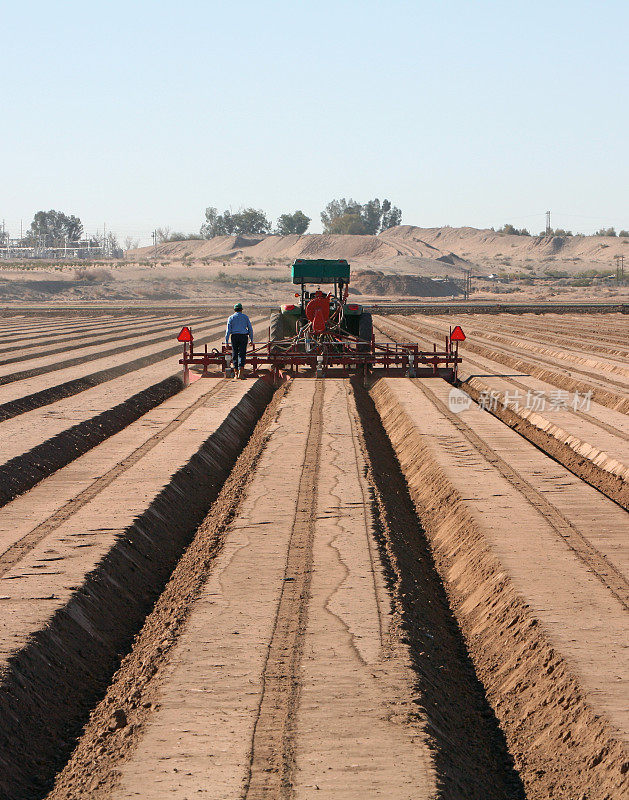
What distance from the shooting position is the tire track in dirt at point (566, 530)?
6445 mm

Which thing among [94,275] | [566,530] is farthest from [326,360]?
[94,275]

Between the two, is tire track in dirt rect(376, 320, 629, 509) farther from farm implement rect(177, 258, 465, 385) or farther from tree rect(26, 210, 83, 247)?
tree rect(26, 210, 83, 247)

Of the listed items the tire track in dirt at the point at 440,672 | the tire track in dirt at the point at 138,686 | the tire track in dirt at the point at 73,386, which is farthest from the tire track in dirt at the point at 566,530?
the tire track in dirt at the point at 73,386

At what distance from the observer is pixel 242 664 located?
5211mm

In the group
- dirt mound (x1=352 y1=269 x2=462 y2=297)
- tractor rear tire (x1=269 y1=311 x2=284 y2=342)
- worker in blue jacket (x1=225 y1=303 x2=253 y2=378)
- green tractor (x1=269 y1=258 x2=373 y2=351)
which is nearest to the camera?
worker in blue jacket (x1=225 y1=303 x2=253 y2=378)

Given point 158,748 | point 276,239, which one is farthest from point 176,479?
point 276,239

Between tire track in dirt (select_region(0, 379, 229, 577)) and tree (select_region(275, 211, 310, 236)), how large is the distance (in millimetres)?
137097

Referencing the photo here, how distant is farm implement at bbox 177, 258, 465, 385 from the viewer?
55.6ft

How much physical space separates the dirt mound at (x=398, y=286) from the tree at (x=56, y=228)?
81.5 metres

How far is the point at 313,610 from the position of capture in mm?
6004

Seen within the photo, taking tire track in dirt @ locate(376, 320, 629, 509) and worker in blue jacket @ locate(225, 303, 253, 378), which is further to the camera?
worker in blue jacket @ locate(225, 303, 253, 378)

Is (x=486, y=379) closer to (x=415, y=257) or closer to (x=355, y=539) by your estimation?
(x=355, y=539)

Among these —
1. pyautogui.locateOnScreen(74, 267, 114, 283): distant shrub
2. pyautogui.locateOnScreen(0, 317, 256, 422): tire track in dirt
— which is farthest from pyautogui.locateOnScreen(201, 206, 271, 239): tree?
Answer: pyautogui.locateOnScreen(0, 317, 256, 422): tire track in dirt

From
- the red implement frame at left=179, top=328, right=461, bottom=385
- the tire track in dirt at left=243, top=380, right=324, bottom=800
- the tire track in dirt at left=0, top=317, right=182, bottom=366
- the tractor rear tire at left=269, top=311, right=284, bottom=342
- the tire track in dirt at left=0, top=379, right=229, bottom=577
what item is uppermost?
the tractor rear tire at left=269, top=311, right=284, bottom=342
